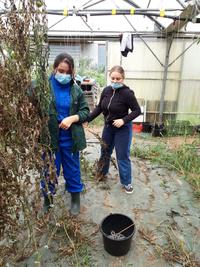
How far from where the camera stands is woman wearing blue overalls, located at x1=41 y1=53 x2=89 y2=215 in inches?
82.4

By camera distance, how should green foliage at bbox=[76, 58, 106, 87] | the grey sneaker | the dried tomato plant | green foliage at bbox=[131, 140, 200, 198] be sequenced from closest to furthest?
the dried tomato plant
the grey sneaker
green foliage at bbox=[131, 140, 200, 198]
green foliage at bbox=[76, 58, 106, 87]

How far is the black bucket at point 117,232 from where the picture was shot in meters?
2.05

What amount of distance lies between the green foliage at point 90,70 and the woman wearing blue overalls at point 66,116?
600 centimetres

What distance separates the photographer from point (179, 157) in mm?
3908

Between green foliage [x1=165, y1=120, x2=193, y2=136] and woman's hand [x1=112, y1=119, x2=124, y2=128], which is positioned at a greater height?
woman's hand [x1=112, y1=119, x2=124, y2=128]

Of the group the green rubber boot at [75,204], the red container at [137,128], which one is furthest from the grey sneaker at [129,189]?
the red container at [137,128]

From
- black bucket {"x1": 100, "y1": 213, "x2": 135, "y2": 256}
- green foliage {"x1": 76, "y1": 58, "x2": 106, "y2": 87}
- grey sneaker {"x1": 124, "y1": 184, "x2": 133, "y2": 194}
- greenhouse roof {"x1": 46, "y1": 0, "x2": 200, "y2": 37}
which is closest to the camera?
black bucket {"x1": 100, "y1": 213, "x2": 135, "y2": 256}

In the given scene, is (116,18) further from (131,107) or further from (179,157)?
(131,107)

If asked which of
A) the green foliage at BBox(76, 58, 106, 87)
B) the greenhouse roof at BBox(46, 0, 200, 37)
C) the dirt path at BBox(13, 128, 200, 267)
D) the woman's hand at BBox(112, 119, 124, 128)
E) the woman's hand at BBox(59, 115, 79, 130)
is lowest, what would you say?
the dirt path at BBox(13, 128, 200, 267)

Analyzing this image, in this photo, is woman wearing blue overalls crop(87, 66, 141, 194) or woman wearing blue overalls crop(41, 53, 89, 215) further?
woman wearing blue overalls crop(87, 66, 141, 194)

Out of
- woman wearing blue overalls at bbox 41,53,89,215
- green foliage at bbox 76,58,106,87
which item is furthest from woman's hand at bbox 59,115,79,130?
green foliage at bbox 76,58,106,87

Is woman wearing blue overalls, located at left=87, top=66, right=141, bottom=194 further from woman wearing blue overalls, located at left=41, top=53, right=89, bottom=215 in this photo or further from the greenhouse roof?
the greenhouse roof

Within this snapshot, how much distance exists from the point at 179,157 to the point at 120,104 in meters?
1.75

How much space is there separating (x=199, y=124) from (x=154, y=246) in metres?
3.95
